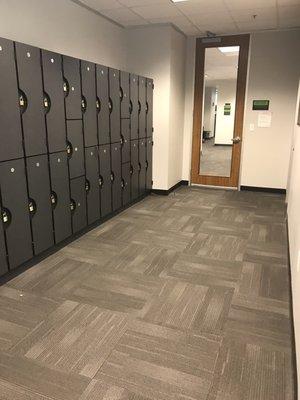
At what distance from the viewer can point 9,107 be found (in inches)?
101

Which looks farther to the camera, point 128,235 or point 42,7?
point 128,235

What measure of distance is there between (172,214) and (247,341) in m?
2.69

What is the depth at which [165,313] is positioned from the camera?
2314 mm

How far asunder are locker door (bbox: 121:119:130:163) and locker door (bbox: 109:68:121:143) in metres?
0.15

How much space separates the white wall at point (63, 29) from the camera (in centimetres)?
310

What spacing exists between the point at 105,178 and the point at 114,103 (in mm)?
988

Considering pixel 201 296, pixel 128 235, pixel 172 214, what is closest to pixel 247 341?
pixel 201 296

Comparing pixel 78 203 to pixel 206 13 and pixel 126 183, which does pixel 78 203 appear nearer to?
pixel 126 183

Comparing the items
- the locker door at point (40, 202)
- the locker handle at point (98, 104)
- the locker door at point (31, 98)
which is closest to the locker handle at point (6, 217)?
the locker door at point (40, 202)

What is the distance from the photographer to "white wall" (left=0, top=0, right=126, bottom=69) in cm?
310

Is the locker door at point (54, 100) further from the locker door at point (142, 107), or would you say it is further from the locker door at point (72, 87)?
the locker door at point (142, 107)

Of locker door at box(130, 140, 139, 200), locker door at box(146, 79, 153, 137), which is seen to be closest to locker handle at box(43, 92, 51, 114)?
locker door at box(130, 140, 139, 200)

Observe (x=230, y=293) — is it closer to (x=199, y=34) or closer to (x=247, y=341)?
(x=247, y=341)

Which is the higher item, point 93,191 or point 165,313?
point 93,191
